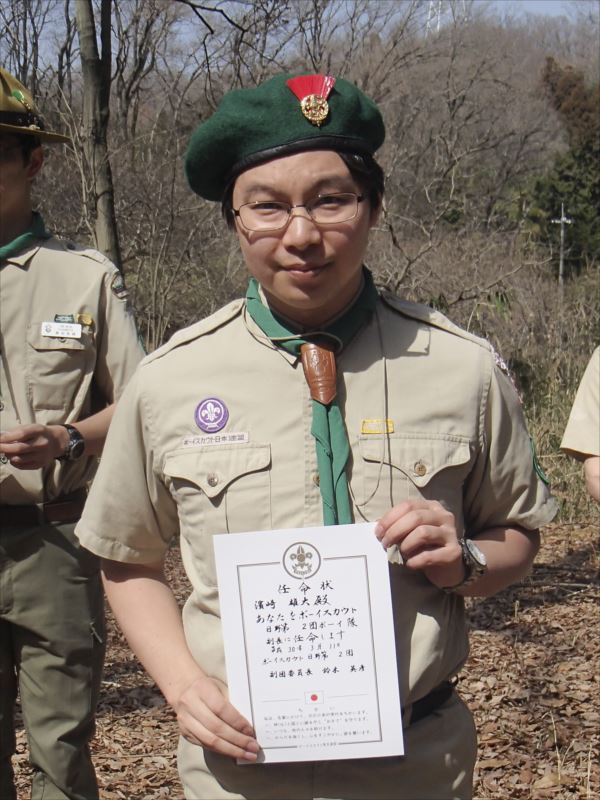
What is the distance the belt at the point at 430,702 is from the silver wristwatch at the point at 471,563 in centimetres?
21

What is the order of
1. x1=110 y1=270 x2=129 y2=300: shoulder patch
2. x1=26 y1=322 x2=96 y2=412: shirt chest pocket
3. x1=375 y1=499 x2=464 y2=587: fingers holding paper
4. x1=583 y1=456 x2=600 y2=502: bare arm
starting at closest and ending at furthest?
1. x1=375 y1=499 x2=464 y2=587: fingers holding paper
2. x1=26 y1=322 x2=96 y2=412: shirt chest pocket
3. x1=110 y1=270 x2=129 y2=300: shoulder patch
4. x1=583 y1=456 x2=600 y2=502: bare arm

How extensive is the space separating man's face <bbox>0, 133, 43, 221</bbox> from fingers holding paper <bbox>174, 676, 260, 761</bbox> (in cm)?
177

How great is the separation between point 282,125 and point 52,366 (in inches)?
56.5

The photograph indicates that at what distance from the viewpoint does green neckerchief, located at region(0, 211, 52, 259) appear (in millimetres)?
2994

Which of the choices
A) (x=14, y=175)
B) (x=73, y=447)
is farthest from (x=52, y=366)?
(x=14, y=175)

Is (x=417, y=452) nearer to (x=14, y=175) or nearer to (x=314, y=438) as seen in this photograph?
(x=314, y=438)

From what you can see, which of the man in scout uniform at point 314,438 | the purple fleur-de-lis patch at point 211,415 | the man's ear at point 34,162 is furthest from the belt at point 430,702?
the man's ear at point 34,162

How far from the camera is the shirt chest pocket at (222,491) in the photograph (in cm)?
180

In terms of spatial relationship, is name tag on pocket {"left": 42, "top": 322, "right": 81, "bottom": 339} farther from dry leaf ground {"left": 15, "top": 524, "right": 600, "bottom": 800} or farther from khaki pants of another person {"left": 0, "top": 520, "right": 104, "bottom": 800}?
dry leaf ground {"left": 15, "top": 524, "right": 600, "bottom": 800}

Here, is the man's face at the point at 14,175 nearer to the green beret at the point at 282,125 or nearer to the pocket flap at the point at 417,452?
the green beret at the point at 282,125

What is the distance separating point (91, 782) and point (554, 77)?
37829 mm

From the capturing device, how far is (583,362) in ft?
33.4

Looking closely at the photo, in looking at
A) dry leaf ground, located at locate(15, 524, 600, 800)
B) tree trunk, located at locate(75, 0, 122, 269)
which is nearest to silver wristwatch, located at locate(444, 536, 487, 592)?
dry leaf ground, located at locate(15, 524, 600, 800)

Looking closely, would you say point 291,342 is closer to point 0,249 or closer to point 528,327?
point 0,249
